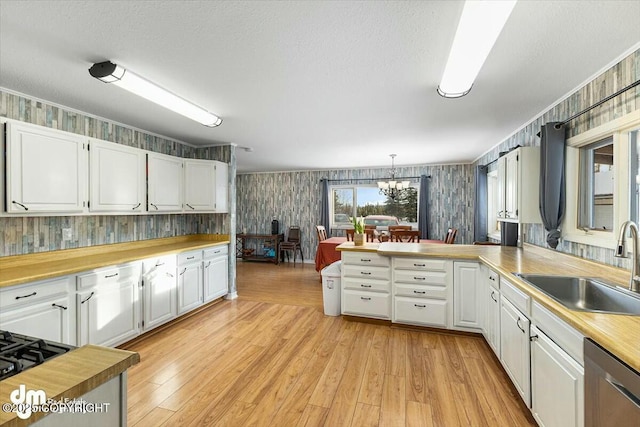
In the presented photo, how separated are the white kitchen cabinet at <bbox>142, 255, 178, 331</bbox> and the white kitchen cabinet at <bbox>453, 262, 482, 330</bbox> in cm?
312

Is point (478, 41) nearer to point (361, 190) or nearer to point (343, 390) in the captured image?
point (343, 390)

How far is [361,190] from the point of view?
696cm

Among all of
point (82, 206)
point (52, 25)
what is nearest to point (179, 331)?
point (82, 206)

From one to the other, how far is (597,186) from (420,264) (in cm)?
161

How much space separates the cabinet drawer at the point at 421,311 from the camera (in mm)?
3018

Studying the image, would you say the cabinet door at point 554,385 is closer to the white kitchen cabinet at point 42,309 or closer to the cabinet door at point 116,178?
the white kitchen cabinet at point 42,309

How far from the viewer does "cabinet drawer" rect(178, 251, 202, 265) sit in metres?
3.42

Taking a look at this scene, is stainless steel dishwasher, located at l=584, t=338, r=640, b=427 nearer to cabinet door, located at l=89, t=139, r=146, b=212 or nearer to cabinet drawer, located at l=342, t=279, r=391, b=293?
cabinet drawer, located at l=342, t=279, r=391, b=293

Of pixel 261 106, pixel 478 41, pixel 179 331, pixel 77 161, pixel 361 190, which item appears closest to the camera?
pixel 478 41

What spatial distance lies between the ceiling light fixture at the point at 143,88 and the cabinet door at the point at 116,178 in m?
→ 0.92

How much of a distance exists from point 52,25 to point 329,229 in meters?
5.91

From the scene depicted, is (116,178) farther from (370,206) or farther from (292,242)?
(370,206)

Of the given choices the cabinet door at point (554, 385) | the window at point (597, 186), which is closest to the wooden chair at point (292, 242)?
the window at point (597, 186)

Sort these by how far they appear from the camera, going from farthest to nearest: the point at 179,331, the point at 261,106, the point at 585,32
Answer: the point at 179,331, the point at 261,106, the point at 585,32
